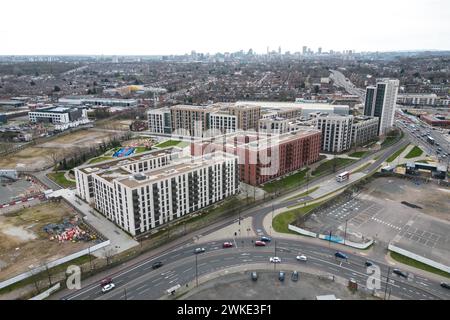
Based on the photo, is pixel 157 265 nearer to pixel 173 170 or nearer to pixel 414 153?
pixel 173 170

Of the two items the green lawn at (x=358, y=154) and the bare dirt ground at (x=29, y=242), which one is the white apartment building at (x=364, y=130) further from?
the bare dirt ground at (x=29, y=242)

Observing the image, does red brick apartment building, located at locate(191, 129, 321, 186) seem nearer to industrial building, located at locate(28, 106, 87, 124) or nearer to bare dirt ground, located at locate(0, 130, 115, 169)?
bare dirt ground, located at locate(0, 130, 115, 169)

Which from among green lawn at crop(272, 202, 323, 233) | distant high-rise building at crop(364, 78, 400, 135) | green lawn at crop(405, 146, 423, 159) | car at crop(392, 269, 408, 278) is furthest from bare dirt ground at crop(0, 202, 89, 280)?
distant high-rise building at crop(364, 78, 400, 135)

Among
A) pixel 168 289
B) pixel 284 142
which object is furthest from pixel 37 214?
pixel 284 142

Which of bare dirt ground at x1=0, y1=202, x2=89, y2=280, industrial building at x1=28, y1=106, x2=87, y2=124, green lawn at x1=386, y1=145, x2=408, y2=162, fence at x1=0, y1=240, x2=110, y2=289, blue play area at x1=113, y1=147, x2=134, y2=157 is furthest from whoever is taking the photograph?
industrial building at x1=28, y1=106, x2=87, y2=124

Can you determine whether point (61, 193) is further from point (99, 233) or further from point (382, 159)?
point (382, 159)
